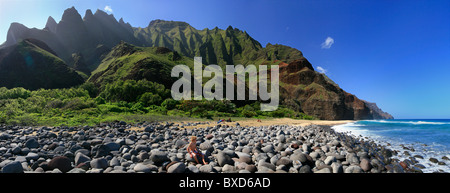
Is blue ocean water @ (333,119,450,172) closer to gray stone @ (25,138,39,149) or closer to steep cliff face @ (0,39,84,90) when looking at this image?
gray stone @ (25,138,39,149)

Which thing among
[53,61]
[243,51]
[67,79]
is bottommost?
[67,79]

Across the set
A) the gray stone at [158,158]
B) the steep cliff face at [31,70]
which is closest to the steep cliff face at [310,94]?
the gray stone at [158,158]

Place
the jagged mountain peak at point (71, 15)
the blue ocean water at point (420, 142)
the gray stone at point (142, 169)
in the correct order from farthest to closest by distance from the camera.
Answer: the jagged mountain peak at point (71, 15) < the blue ocean water at point (420, 142) < the gray stone at point (142, 169)

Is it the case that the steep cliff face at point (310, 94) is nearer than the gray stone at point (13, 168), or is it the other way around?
the gray stone at point (13, 168)

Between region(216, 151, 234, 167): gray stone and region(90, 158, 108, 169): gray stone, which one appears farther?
region(216, 151, 234, 167): gray stone

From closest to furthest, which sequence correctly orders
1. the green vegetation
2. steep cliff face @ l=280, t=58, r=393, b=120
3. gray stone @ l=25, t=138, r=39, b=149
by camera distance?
1. gray stone @ l=25, t=138, r=39, b=149
2. the green vegetation
3. steep cliff face @ l=280, t=58, r=393, b=120

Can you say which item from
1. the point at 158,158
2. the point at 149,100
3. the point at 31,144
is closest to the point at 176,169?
the point at 158,158

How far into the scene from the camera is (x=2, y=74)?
6325cm

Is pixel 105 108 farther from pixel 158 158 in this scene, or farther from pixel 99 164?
pixel 158 158

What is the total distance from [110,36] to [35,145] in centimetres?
20512

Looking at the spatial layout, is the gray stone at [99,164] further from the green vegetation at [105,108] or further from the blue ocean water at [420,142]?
the green vegetation at [105,108]

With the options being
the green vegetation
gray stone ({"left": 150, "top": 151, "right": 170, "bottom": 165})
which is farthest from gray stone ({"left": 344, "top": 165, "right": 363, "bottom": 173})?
the green vegetation
